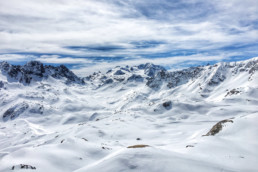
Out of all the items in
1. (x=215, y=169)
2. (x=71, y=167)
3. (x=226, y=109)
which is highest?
(x=215, y=169)

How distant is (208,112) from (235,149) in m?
119

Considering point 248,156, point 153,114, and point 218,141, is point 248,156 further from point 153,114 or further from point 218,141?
point 153,114

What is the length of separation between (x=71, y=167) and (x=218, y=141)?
62.3ft

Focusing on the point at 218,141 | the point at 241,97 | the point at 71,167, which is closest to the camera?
the point at 71,167

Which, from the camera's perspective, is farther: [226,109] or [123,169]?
[226,109]

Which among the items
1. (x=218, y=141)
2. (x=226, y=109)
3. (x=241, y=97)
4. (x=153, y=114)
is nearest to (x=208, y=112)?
(x=226, y=109)

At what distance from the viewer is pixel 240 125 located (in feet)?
99.2

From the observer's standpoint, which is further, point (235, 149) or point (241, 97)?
→ point (241, 97)

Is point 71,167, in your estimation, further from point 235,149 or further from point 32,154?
point 235,149

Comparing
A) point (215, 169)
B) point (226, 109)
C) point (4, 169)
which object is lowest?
point (226, 109)

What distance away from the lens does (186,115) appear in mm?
126250

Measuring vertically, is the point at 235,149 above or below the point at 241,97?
above

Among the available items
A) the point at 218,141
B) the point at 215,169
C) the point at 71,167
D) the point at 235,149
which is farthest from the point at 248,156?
the point at 71,167

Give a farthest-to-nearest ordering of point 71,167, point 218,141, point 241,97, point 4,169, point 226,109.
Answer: point 241,97
point 226,109
point 218,141
point 71,167
point 4,169
